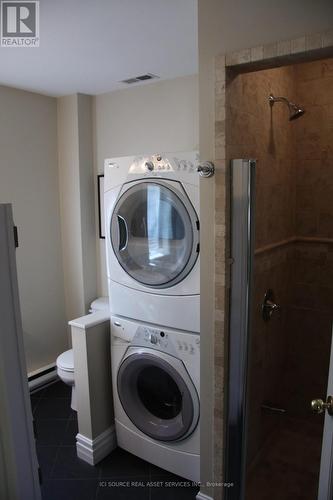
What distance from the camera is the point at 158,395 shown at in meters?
2.26

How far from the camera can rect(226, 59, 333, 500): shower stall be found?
1.64 m

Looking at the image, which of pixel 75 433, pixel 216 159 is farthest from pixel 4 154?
pixel 75 433

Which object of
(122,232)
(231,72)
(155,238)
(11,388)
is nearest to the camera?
(11,388)

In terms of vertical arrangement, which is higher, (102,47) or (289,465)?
(102,47)

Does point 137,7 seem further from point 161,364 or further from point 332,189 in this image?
point 161,364

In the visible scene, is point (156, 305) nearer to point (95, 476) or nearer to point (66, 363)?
point (66, 363)

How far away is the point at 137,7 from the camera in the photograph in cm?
158

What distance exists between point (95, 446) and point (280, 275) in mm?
1598

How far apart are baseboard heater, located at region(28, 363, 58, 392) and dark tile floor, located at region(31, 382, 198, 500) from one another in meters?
0.52

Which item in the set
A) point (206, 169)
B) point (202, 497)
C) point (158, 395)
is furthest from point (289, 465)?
point (206, 169)

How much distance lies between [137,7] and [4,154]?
168 centimetres

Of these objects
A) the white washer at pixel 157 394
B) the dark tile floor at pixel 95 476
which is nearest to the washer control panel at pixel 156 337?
the white washer at pixel 157 394

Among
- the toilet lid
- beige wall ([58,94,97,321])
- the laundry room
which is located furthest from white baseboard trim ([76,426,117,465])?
beige wall ([58,94,97,321])

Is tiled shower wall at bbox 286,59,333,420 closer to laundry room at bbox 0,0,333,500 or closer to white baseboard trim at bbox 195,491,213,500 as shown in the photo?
laundry room at bbox 0,0,333,500
